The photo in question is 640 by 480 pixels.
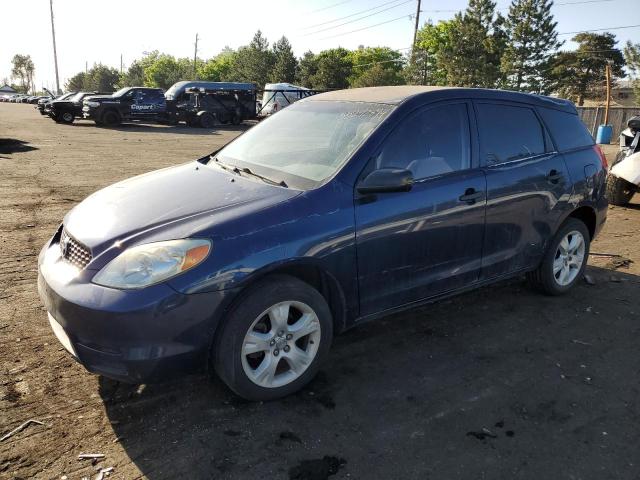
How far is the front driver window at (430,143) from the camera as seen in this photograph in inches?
133

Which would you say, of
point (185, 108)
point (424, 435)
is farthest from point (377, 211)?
point (185, 108)

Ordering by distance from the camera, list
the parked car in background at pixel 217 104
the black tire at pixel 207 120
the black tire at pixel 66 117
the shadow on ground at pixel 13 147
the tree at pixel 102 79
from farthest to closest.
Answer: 1. the tree at pixel 102 79
2. the parked car in background at pixel 217 104
3. the black tire at pixel 207 120
4. the black tire at pixel 66 117
5. the shadow on ground at pixel 13 147

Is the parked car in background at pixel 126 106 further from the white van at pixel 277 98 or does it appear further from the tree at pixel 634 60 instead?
the tree at pixel 634 60

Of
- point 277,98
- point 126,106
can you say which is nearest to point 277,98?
point 277,98

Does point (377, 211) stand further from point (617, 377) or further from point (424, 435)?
point (617, 377)

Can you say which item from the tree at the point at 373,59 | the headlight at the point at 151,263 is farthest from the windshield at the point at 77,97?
the tree at the point at 373,59

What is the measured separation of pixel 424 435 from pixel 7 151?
14824mm

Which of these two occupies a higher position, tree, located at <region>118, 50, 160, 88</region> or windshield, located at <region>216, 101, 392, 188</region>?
tree, located at <region>118, 50, 160, 88</region>

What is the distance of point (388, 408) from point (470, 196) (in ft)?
5.27

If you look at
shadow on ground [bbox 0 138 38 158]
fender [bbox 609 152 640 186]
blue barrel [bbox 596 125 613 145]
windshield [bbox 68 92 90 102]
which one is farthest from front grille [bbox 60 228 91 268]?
windshield [bbox 68 92 90 102]

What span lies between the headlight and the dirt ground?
807 millimetres

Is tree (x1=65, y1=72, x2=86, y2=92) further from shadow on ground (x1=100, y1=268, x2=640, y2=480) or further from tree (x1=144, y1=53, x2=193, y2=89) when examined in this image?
shadow on ground (x1=100, y1=268, x2=640, y2=480)

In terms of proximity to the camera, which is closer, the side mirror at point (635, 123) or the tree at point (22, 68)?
the side mirror at point (635, 123)

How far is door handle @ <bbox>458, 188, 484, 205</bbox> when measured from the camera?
3625 millimetres
